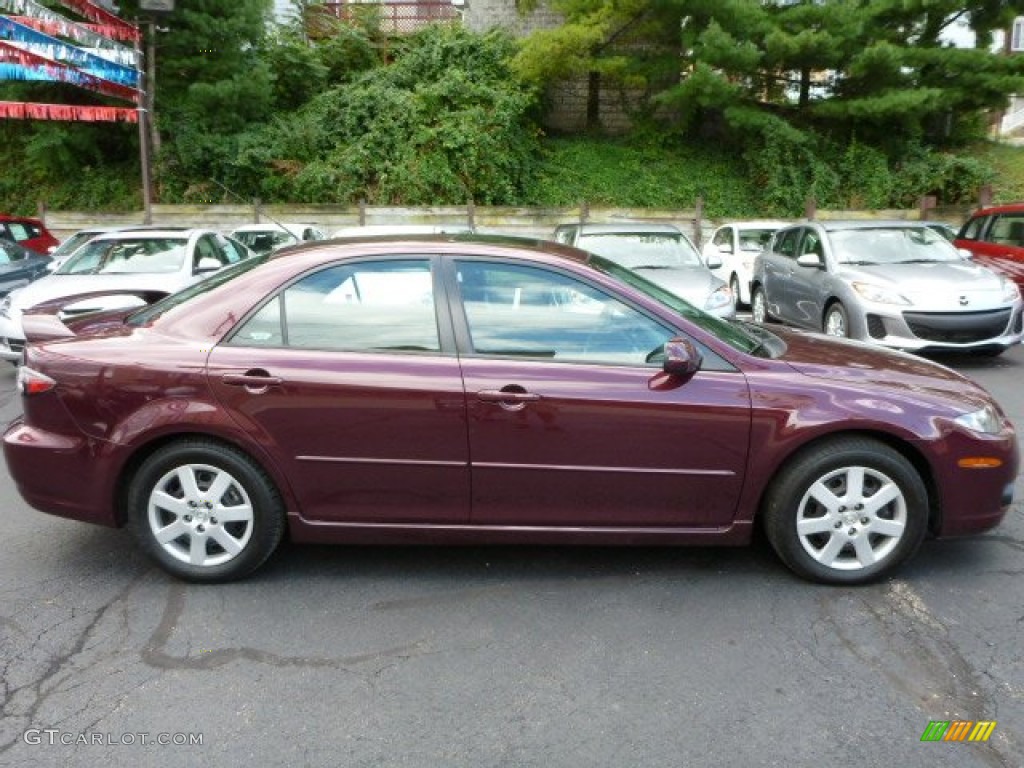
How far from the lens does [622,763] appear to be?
2.56m

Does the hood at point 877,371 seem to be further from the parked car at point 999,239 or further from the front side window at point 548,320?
the parked car at point 999,239

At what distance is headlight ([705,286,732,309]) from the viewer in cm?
857

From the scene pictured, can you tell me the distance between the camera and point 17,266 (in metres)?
11.1

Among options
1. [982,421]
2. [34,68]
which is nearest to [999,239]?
[982,421]

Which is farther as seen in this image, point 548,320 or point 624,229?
point 624,229

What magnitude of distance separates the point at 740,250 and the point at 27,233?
40.2 ft

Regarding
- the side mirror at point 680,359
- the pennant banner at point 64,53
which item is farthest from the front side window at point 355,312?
the pennant banner at point 64,53

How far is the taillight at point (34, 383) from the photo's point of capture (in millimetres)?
3703

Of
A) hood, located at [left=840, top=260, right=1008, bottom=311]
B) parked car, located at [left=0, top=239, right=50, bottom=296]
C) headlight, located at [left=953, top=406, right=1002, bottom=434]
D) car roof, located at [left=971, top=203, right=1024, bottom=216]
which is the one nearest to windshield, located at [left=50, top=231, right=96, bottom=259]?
parked car, located at [left=0, top=239, right=50, bottom=296]

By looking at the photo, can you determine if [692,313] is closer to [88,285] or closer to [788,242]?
[88,285]

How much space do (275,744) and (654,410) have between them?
74.5 inches

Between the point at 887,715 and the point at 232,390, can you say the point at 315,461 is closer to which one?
the point at 232,390

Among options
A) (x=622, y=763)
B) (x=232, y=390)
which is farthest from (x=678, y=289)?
(x=622, y=763)
